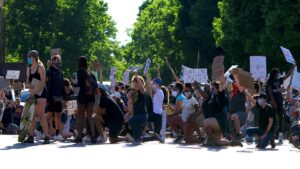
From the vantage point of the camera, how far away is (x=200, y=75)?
2656 centimetres

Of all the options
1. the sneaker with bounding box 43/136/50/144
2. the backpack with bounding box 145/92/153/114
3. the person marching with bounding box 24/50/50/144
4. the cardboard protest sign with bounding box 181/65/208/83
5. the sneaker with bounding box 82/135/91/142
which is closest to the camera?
the person marching with bounding box 24/50/50/144

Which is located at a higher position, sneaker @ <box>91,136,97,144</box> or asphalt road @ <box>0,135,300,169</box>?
sneaker @ <box>91,136,97,144</box>

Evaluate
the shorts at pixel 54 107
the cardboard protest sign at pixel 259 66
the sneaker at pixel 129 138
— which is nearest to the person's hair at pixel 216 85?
the sneaker at pixel 129 138

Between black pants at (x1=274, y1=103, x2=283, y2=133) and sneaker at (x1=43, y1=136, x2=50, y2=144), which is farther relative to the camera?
black pants at (x1=274, y1=103, x2=283, y2=133)

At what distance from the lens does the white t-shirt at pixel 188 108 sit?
69.6 ft

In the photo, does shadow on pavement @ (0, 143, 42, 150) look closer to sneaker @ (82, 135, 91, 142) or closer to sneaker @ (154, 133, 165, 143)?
sneaker @ (82, 135, 91, 142)

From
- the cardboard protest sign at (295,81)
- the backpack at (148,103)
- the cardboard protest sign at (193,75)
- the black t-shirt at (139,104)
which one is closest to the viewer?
the black t-shirt at (139,104)

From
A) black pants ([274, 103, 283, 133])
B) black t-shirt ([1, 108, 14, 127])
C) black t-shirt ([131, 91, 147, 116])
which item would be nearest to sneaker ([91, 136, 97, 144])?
black t-shirt ([131, 91, 147, 116])

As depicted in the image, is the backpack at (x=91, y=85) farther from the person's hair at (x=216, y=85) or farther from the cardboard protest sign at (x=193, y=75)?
the cardboard protest sign at (x=193, y=75)

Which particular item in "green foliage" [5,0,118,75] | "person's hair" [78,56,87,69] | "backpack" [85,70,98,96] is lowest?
"backpack" [85,70,98,96]

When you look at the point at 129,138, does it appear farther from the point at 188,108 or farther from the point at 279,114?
the point at 279,114

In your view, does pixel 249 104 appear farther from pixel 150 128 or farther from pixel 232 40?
pixel 232 40

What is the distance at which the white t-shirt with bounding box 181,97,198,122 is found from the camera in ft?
69.6

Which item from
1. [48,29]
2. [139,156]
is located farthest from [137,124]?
[48,29]
